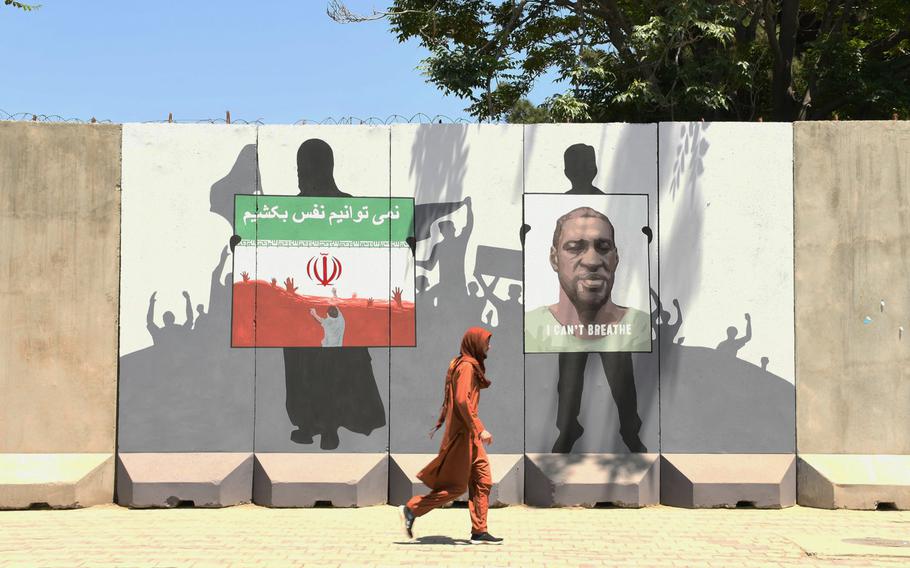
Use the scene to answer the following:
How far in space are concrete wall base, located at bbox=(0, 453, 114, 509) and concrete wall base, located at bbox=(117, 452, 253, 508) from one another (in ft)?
0.56

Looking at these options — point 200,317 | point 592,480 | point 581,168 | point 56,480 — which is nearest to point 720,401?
point 592,480

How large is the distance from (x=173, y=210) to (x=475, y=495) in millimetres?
4400

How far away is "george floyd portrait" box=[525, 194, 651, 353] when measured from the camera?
10.5 m

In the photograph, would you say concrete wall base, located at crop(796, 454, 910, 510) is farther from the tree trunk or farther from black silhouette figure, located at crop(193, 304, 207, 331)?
the tree trunk

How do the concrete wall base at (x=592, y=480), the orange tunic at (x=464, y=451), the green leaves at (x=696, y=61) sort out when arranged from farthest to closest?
the green leaves at (x=696, y=61), the concrete wall base at (x=592, y=480), the orange tunic at (x=464, y=451)

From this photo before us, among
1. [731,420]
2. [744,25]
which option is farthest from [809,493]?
[744,25]

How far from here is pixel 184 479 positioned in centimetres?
1009

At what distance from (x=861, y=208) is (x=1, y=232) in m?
8.61

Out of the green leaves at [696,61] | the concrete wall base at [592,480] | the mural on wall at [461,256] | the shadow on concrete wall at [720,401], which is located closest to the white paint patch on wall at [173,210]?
the mural on wall at [461,256]

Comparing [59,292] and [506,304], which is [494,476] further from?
[59,292]

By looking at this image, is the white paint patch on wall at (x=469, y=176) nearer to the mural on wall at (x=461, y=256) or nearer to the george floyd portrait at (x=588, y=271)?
the mural on wall at (x=461, y=256)

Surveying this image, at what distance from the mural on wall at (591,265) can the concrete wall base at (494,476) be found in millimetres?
664

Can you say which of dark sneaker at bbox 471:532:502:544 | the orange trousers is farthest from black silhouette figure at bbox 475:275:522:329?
dark sneaker at bbox 471:532:502:544

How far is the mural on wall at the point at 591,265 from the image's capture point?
10445mm
